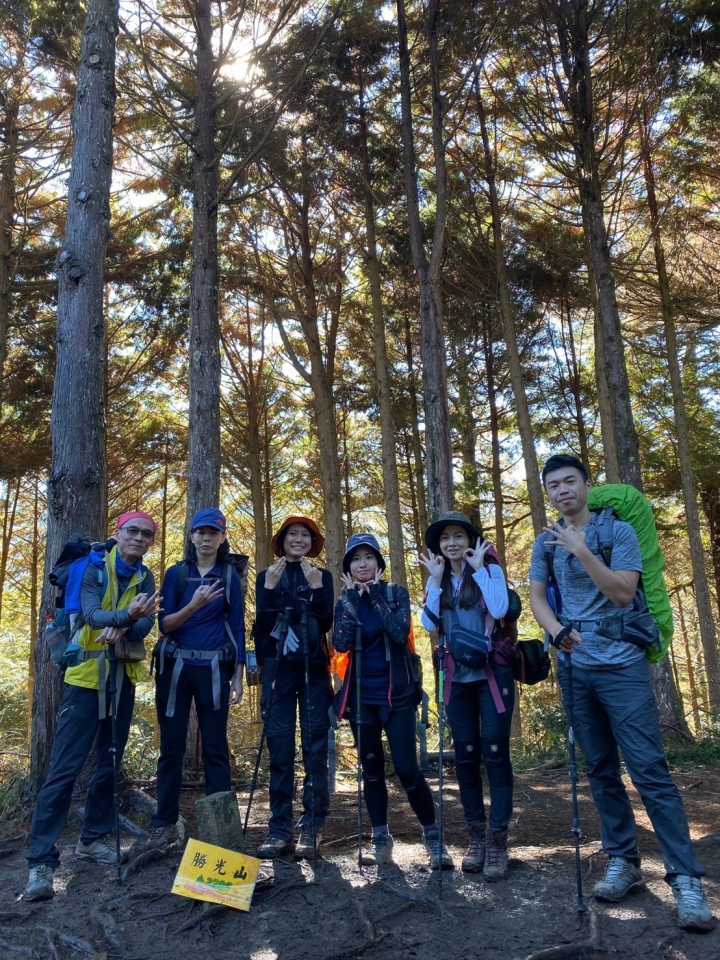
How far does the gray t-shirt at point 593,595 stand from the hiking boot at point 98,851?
9.52 ft

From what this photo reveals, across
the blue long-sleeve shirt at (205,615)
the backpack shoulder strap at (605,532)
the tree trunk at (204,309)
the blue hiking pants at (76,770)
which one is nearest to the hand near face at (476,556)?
the backpack shoulder strap at (605,532)

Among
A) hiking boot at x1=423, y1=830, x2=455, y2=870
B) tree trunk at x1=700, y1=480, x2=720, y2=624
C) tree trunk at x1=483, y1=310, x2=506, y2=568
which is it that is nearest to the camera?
hiking boot at x1=423, y1=830, x2=455, y2=870

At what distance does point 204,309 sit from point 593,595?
5233mm

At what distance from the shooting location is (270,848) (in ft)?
13.8

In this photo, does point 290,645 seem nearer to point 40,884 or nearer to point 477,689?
point 477,689

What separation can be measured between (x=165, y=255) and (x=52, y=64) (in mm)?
3307

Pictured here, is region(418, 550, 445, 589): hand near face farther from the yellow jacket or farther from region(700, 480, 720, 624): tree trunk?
region(700, 480, 720, 624): tree trunk

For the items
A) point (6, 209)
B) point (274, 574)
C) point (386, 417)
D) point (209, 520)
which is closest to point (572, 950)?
point (274, 574)

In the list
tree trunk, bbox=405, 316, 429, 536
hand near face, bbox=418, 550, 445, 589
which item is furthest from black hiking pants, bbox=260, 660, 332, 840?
tree trunk, bbox=405, 316, 429, 536

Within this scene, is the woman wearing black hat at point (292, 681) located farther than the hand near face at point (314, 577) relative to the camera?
No

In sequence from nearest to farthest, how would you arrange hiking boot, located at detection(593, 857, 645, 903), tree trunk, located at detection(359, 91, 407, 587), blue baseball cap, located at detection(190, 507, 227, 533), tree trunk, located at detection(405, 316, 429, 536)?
1. hiking boot, located at detection(593, 857, 645, 903)
2. blue baseball cap, located at detection(190, 507, 227, 533)
3. tree trunk, located at detection(359, 91, 407, 587)
4. tree trunk, located at detection(405, 316, 429, 536)

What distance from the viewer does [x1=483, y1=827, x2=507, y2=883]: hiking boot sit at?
3789 mm

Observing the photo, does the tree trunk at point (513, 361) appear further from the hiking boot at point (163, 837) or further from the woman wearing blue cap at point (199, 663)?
the hiking boot at point (163, 837)

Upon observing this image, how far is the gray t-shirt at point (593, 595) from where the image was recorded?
3.45 metres
